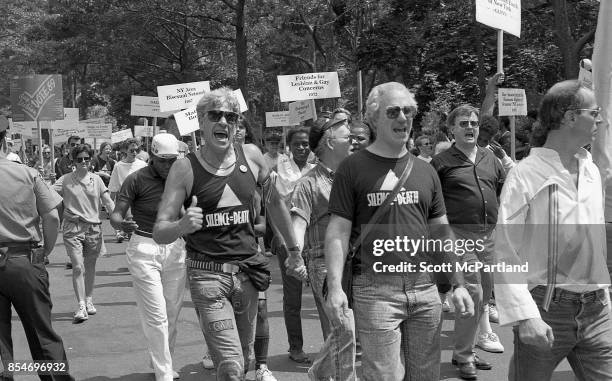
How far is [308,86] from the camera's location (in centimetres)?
1270

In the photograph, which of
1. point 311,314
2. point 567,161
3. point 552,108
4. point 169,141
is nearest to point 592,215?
point 567,161

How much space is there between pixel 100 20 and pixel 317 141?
22756 millimetres

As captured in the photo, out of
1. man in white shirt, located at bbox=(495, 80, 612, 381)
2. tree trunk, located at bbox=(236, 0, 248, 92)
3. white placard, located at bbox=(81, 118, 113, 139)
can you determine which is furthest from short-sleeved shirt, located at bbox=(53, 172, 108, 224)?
tree trunk, located at bbox=(236, 0, 248, 92)

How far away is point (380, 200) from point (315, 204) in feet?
5.36

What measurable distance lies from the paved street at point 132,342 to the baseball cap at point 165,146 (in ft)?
6.06

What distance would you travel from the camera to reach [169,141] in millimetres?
6195

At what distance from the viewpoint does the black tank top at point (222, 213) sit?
4391mm

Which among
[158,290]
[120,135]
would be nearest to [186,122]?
[158,290]

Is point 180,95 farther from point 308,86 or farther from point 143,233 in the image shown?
point 143,233

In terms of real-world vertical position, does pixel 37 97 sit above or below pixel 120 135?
above

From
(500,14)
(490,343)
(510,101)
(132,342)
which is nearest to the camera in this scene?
(490,343)

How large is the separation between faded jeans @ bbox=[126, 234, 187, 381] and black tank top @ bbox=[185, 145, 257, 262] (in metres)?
1.57

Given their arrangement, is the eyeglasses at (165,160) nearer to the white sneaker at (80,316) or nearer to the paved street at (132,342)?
the paved street at (132,342)

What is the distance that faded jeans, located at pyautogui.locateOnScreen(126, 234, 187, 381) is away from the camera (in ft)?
19.2
